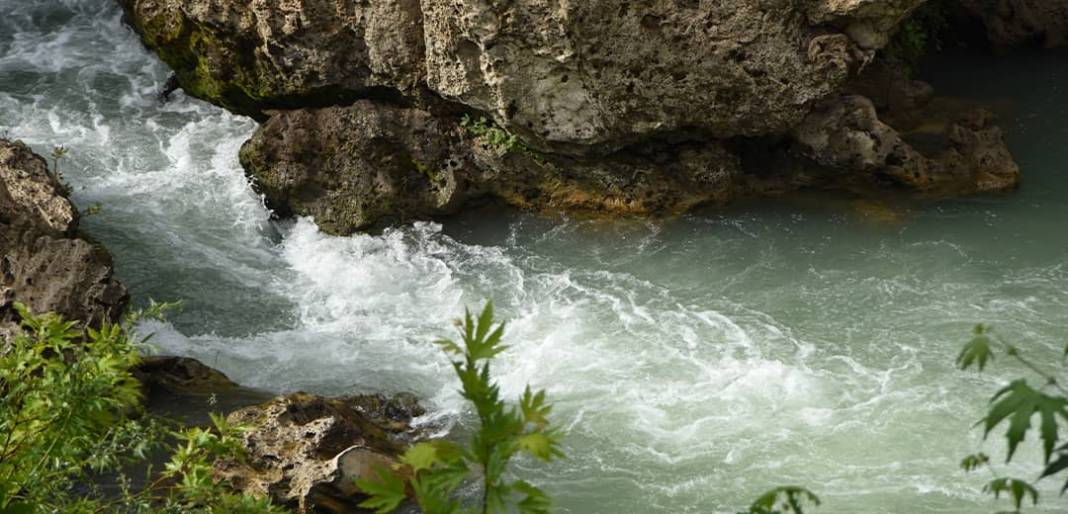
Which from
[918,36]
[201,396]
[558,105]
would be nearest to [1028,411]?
[201,396]

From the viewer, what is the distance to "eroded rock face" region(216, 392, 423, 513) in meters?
7.64

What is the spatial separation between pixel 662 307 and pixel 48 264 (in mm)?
4944

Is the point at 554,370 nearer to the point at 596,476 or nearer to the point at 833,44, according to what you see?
the point at 596,476

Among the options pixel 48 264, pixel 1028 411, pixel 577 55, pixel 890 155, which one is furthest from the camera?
pixel 890 155

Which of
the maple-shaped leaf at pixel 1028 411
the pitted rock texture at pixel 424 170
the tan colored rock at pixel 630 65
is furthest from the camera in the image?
the pitted rock texture at pixel 424 170

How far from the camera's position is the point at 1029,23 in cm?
1420

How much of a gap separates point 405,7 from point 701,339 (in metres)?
4.17

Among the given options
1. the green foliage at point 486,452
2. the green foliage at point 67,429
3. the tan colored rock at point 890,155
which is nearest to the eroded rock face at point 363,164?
the tan colored rock at point 890,155

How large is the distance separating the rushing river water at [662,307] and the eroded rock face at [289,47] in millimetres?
1013

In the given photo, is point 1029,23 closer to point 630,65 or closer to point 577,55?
point 630,65

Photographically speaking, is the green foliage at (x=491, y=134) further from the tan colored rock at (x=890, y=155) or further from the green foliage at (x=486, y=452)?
the green foliage at (x=486, y=452)

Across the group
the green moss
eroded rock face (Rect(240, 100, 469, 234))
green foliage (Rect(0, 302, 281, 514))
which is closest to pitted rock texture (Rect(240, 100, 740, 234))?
eroded rock face (Rect(240, 100, 469, 234))

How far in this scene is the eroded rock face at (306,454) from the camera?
7.64 m

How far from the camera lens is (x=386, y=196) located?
11648 mm
